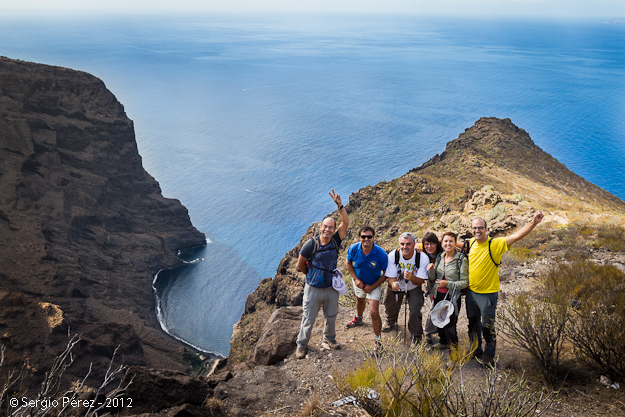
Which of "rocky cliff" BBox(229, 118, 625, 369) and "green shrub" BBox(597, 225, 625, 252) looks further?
"rocky cliff" BBox(229, 118, 625, 369)

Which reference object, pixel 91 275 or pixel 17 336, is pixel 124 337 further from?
pixel 91 275

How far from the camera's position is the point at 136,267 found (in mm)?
47656

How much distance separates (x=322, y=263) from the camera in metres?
7.23

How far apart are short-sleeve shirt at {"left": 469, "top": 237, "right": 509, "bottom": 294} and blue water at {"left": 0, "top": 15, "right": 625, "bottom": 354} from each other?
36813 mm

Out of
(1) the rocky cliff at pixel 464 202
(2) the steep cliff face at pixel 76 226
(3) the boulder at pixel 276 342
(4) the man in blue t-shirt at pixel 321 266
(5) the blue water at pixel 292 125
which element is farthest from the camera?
(5) the blue water at pixel 292 125

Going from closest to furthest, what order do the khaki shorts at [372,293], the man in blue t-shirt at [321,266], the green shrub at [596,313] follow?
1. the green shrub at [596,313]
2. the man in blue t-shirt at [321,266]
3. the khaki shorts at [372,293]

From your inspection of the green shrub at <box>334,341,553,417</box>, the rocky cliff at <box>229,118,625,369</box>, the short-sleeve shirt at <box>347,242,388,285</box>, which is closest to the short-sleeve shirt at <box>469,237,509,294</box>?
the green shrub at <box>334,341,553,417</box>

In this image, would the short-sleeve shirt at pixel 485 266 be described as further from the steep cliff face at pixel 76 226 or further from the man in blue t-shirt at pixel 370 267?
the steep cliff face at pixel 76 226

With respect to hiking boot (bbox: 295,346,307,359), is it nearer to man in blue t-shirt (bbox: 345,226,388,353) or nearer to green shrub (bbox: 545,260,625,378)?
man in blue t-shirt (bbox: 345,226,388,353)

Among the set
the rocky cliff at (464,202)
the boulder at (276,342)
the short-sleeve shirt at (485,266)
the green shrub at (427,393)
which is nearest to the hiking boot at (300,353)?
the boulder at (276,342)

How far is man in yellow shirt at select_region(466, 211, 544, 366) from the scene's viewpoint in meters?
6.34

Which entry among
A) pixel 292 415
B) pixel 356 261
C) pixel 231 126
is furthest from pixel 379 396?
pixel 231 126

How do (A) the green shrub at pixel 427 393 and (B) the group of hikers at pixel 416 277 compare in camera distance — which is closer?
(A) the green shrub at pixel 427 393

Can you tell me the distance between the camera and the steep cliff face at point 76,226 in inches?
1117
